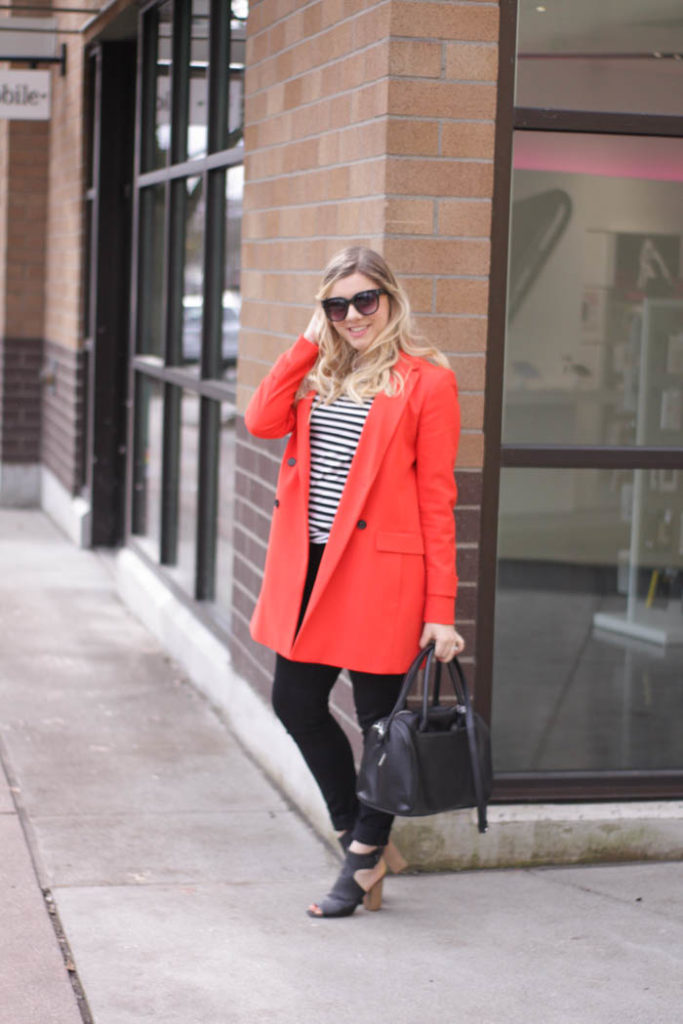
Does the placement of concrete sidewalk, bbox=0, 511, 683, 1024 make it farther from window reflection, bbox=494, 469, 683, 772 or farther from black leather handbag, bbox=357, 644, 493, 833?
window reflection, bbox=494, 469, 683, 772

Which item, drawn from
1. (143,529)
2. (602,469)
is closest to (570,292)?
(602,469)

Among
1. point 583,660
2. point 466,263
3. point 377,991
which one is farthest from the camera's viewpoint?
point 583,660

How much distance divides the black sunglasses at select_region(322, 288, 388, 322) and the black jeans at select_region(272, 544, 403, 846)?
65 centimetres

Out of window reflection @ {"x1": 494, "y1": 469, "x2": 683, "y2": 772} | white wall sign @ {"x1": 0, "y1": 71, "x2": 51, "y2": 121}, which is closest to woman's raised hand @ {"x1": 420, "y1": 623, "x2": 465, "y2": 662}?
window reflection @ {"x1": 494, "y1": 469, "x2": 683, "y2": 772}

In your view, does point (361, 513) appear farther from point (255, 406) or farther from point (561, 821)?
point (561, 821)

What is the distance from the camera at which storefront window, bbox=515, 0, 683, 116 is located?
4840 mm

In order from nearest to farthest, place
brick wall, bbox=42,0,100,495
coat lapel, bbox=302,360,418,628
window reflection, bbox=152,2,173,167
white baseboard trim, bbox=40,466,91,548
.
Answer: coat lapel, bbox=302,360,418,628
window reflection, bbox=152,2,173,167
white baseboard trim, bbox=40,466,91,548
brick wall, bbox=42,0,100,495

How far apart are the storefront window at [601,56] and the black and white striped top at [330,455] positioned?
1.24 metres

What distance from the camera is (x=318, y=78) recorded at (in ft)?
17.4

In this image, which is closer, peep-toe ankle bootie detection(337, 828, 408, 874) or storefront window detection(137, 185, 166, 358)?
peep-toe ankle bootie detection(337, 828, 408, 874)

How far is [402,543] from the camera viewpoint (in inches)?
165

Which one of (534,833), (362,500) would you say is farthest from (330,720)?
(534,833)

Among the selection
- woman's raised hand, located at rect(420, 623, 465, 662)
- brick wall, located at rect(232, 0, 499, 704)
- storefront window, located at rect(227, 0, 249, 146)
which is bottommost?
woman's raised hand, located at rect(420, 623, 465, 662)

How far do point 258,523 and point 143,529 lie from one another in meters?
3.24
